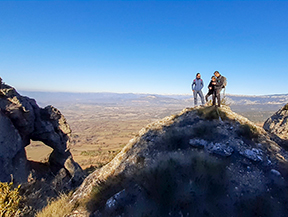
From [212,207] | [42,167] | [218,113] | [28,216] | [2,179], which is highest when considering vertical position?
[218,113]

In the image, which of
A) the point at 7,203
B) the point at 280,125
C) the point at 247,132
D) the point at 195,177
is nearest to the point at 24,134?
the point at 7,203

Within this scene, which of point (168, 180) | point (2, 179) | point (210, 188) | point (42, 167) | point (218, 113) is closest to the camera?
point (210, 188)

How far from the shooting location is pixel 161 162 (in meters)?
6.02

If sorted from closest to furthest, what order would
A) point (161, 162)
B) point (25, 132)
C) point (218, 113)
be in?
point (161, 162)
point (218, 113)
point (25, 132)

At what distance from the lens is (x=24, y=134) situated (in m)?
12.6

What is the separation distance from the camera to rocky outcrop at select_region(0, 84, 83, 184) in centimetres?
1052

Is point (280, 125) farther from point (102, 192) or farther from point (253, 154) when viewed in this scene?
point (102, 192)

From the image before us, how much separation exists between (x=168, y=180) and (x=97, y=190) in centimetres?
260

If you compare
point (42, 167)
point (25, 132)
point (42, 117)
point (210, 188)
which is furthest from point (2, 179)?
point (210, 188)

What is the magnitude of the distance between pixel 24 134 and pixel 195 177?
13600 mm

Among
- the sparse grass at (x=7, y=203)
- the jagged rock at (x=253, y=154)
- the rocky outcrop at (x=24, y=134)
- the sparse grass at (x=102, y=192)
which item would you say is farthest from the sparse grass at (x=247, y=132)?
the rocky outcrop at (x=24, y=134)

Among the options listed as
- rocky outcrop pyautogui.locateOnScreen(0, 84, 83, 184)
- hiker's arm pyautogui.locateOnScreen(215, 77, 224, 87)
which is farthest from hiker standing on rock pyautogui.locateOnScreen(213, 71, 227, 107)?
rocky outcrop pyautogui.locateOnScreen(0, 84, 83, 184)

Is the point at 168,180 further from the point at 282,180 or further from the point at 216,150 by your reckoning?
the point at 282,180

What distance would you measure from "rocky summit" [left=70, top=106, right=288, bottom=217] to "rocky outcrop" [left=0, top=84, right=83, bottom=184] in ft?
25.2
